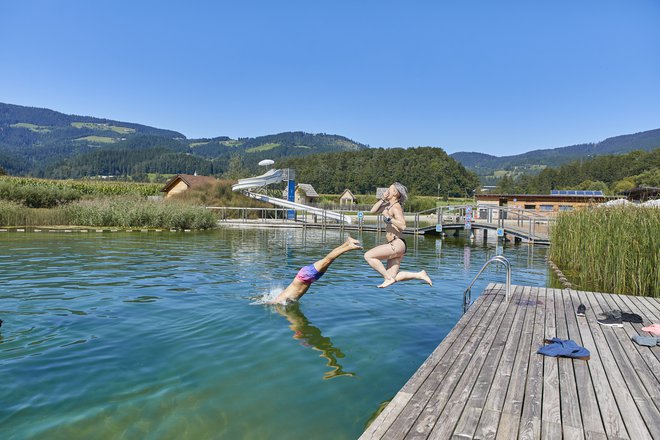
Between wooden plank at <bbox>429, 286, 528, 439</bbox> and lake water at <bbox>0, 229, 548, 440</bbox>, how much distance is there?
104 cm

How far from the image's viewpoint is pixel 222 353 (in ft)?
20.6

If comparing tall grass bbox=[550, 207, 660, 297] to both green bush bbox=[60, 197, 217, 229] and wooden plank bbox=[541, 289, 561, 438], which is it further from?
green bush bbox=[60, 197, 217, 229]

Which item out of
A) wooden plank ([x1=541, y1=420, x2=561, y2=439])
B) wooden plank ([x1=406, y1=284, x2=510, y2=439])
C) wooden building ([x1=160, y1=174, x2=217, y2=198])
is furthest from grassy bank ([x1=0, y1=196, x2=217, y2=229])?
wooden plank ([x1=541, y1=420, x2=561, y2=439])

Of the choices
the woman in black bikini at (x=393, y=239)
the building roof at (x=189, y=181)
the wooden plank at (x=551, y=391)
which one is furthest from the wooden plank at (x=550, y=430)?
the building roof at (x=189, y=181)

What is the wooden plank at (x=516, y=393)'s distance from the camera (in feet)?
10.1

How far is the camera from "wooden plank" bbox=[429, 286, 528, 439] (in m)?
3.05

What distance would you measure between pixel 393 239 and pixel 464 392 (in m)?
3.64

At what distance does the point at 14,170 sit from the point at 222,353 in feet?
734

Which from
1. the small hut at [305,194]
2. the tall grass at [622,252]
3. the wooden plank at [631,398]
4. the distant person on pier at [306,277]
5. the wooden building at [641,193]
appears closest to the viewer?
the wooden plank at [631,398]

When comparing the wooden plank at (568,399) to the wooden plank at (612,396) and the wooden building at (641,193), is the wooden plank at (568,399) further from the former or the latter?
the wooden building at (641,193)

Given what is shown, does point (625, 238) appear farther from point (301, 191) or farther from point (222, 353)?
point (301, 191)

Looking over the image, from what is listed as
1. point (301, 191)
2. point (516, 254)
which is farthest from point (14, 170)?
point (516, 254)

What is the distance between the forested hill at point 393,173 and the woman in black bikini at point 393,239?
89.5m

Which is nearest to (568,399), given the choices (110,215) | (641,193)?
(110,215)
